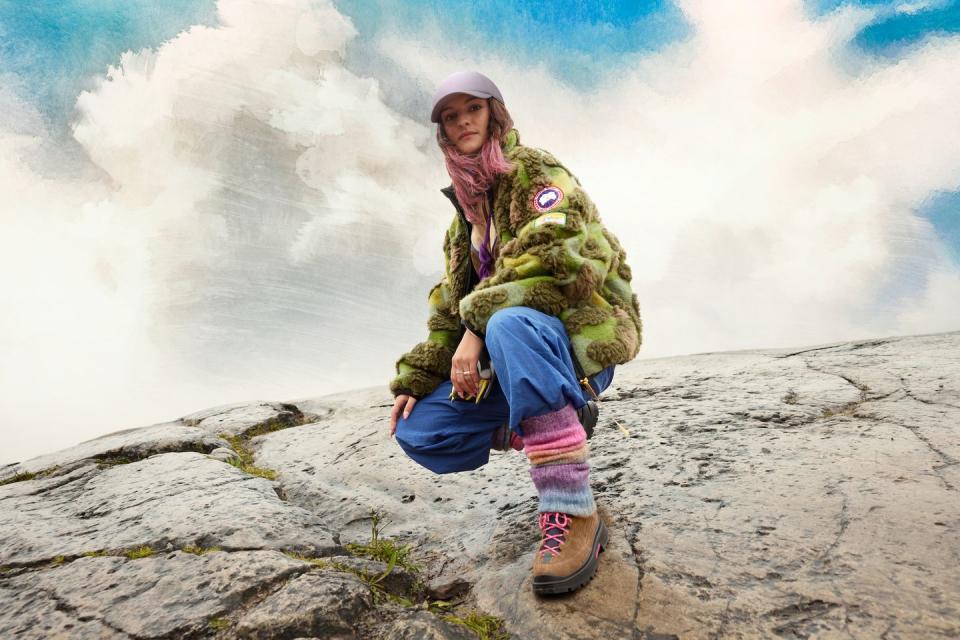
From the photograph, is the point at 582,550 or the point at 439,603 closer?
the point at 582,550

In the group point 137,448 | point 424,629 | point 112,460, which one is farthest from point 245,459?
point 424,629

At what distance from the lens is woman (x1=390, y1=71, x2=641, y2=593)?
171 cm

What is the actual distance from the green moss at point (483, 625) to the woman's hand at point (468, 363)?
26.0 inches

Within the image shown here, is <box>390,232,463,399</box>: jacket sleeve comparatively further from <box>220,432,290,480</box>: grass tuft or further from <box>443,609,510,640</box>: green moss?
<box>220,432,290,480</box>: grass tuft

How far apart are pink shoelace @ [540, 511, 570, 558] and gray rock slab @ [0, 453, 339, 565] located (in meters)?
0.87

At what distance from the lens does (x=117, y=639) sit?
5.23 ft

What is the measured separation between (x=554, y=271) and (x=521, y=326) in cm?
25

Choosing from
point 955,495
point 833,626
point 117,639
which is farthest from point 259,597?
point 955,495

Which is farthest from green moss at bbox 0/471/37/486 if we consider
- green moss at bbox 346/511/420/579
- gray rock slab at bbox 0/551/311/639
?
green moss at bbox 346/511/420/579

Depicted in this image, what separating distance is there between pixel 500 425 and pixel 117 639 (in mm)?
1273

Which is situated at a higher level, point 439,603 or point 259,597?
point 259,597

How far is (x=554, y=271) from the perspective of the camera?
184 centimetres

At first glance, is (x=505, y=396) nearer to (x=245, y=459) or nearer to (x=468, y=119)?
(x=468, y=119)

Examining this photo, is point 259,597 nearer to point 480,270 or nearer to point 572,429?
point 572,429
